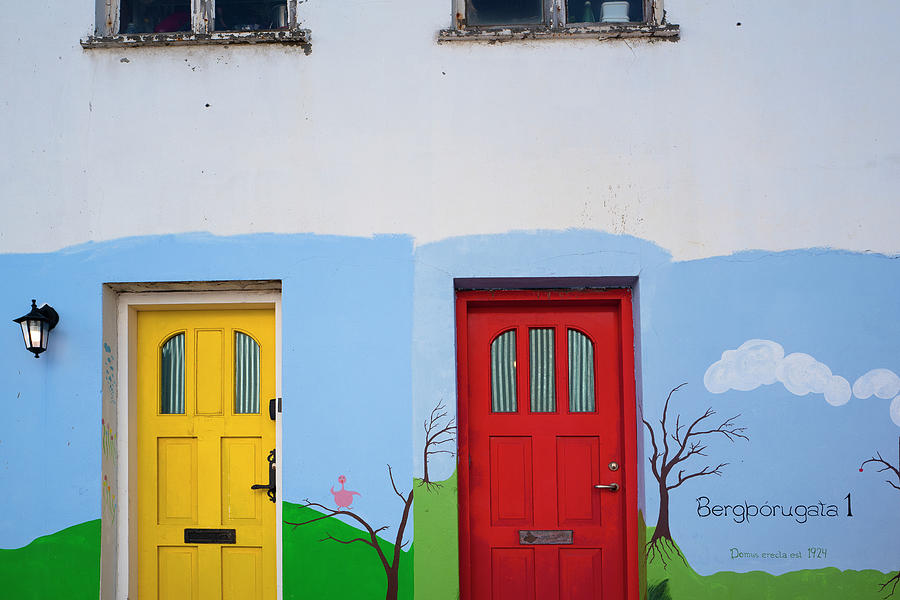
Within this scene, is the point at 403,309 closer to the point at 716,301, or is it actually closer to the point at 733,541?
the point at 716,301

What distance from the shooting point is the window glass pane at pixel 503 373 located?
4.79 metres

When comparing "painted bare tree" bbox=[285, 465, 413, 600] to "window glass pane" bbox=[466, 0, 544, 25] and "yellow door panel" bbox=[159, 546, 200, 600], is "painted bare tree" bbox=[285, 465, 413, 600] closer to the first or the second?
"yellow door panel" bbox=[159, 546, 200, 600]

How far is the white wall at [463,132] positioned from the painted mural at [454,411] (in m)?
0.18

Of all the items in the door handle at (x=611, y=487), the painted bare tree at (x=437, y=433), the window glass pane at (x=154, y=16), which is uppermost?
the window glass pane at (x=154, y=16)

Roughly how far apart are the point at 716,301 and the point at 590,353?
2.76 feet

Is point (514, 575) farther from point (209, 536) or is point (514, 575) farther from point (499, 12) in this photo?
point (499, 12)

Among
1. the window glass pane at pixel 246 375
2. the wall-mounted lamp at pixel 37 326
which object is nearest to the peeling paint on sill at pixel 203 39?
the wall-mounted lamp at pixel 37 326

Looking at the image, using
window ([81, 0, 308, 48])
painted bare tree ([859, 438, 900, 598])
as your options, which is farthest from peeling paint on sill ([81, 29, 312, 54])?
painted bare tree ([859, 438, 900, 598])

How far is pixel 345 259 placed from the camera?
4.60m

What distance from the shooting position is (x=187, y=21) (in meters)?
5.00

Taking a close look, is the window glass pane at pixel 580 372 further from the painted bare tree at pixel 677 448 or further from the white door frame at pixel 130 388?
the white door frame at pixel 130 388

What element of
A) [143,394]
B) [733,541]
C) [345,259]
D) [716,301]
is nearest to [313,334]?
[345,259]

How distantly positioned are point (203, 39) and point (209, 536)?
3.19 metres

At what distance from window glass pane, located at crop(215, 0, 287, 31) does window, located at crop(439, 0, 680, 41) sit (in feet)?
4.03
